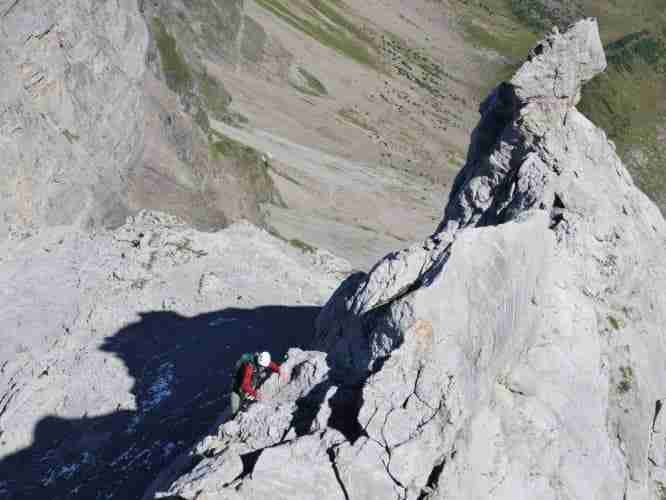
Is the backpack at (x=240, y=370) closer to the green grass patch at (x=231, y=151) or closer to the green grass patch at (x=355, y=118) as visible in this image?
the green grass patch at (x=231, y=151)

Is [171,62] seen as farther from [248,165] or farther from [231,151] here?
[248,165]

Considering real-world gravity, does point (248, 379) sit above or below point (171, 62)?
above

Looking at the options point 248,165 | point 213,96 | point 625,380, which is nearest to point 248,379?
point 625,380

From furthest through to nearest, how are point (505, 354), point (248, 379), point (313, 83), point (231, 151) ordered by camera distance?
1. point (313, 83)
2. point (231, 151)
3. point (248, 379)
4. point (505, 354)

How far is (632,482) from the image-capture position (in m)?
20.6

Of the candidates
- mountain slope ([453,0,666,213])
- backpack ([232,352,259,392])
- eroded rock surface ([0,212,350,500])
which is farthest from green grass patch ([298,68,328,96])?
backpack ([232,352,259,392])

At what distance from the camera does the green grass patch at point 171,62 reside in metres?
57.7

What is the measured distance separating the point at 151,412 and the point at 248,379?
7.39 metres

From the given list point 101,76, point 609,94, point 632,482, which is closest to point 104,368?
point 632,482

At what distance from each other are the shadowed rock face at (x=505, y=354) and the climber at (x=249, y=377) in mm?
388

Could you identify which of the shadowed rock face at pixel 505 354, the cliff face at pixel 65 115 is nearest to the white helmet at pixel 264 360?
the shadowed rock face at pixel 505 354

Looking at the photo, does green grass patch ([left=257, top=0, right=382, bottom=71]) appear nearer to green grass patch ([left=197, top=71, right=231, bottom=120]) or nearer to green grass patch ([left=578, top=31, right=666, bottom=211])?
green grass patch ([left=578, top=31, right=666, bottom=211])

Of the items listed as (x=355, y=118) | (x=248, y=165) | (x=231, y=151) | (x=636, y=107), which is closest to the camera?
(x=231, y=151)

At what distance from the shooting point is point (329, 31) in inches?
5231
